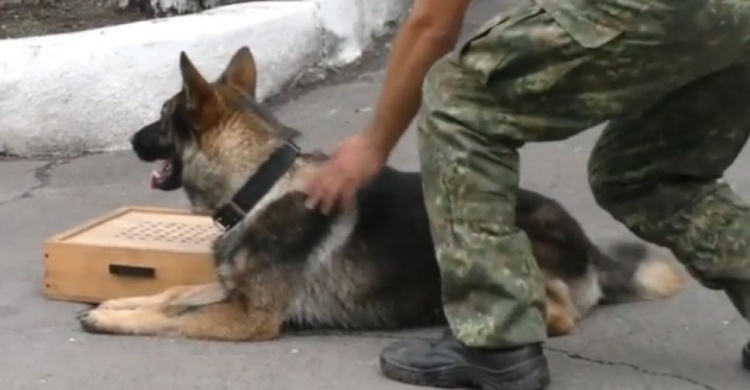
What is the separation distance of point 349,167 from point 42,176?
3.34 m

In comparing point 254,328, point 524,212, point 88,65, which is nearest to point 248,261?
point 254,328

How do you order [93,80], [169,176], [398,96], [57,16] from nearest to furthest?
1. [398,96]
2. [169,176]
3. [93,80]
4. [57,16]

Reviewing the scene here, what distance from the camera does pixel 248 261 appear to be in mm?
4762

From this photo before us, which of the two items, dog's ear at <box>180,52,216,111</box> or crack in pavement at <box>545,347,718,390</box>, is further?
dog's ear at <box>180,52,216,111</box>

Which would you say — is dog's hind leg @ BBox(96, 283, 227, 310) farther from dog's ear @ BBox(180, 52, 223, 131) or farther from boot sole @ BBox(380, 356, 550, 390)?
boot sole @ BBox(380, 356, 550, 390)

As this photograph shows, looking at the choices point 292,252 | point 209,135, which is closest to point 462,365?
point 292,252

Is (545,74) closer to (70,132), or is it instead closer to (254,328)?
(254,328)

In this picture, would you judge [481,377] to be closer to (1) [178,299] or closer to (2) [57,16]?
(1) [178,299]

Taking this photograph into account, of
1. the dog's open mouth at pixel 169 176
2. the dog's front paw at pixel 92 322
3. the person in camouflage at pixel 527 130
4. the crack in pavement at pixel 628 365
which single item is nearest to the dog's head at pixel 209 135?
the dog's open mouth at pixel 169 176

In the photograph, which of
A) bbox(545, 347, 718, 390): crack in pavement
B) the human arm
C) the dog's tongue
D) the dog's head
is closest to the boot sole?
bbox(545, 347, 718, 390): crack in pavement

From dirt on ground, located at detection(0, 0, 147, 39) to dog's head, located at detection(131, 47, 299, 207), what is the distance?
148 inches

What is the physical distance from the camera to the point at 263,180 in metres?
4.80

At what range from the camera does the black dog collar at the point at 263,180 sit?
480 cm

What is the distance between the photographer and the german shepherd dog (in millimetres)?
4758
